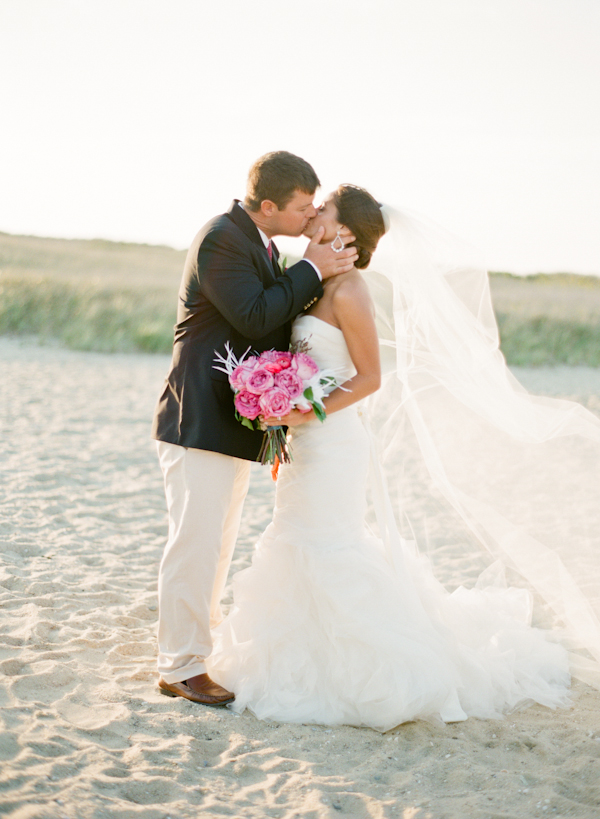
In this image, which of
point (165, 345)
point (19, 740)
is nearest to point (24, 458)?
point (19, 740)

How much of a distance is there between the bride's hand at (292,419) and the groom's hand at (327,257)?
0.71 metres

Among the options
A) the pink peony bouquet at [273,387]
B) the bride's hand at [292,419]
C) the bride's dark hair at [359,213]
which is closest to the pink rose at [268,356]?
the pink peony bouquet at [273,387]

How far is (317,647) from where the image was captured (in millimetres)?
3709

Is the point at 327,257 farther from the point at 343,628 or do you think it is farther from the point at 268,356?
the point at 343,628

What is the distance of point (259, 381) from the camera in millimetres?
3422

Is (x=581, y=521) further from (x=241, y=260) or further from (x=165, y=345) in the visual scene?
(x=165, y=345)

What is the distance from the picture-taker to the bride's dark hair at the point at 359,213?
3816mm

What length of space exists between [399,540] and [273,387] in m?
1.20

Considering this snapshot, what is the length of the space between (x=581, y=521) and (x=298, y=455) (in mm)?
1822

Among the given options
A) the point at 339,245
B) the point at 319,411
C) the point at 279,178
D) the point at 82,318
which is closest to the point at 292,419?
the point at 319,411

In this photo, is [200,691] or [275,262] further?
[275,262]

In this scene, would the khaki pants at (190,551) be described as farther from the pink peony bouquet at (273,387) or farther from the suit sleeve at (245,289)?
the suit sleeve at (245,289)

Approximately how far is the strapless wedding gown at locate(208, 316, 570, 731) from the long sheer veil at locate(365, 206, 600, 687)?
0.46 m

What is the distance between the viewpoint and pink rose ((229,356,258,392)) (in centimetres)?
345
